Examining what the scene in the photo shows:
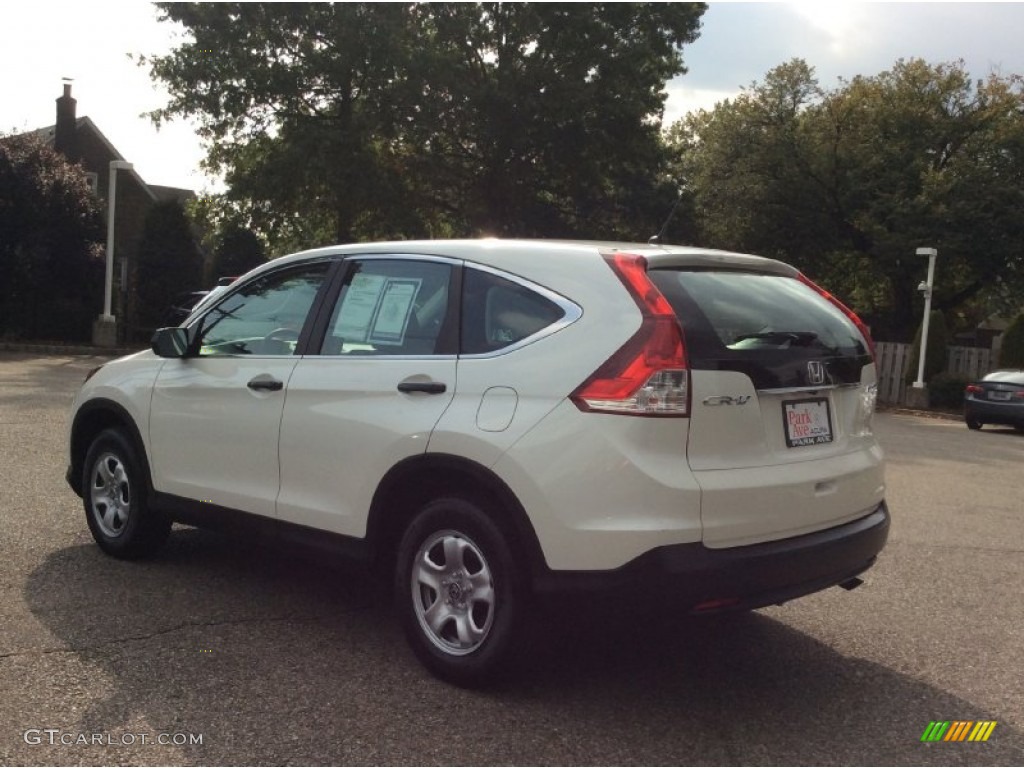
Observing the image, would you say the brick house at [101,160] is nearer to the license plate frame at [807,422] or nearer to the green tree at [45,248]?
the green tree at [45,248]

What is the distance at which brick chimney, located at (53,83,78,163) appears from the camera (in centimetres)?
4222

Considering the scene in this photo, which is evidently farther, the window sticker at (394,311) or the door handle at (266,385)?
the door handle at (266,385)

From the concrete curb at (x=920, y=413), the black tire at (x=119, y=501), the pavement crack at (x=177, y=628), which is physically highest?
the black tire at (x=119, y=501)

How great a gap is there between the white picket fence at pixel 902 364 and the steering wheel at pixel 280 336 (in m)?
24.5

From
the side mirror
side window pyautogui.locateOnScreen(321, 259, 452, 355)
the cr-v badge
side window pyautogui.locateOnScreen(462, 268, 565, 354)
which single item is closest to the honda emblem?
the cr-v badge

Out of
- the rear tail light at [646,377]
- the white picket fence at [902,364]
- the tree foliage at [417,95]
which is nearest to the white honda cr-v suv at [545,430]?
the rear tail light at [646,377]

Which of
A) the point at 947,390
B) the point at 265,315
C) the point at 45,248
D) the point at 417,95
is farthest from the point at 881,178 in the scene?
the point at 265,315

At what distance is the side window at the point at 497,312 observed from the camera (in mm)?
3729

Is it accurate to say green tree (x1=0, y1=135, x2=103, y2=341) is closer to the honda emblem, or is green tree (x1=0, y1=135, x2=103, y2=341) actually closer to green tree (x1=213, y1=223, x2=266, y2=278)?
green tree (x1=213, y1=223, x2=266, y2=278)

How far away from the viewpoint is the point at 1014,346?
24594mm

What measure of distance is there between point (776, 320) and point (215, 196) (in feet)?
93.0

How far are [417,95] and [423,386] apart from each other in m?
22.8

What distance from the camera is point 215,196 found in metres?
29.8

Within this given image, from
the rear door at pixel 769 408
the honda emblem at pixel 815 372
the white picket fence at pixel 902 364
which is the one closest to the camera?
the rear door at pixel 769 408
